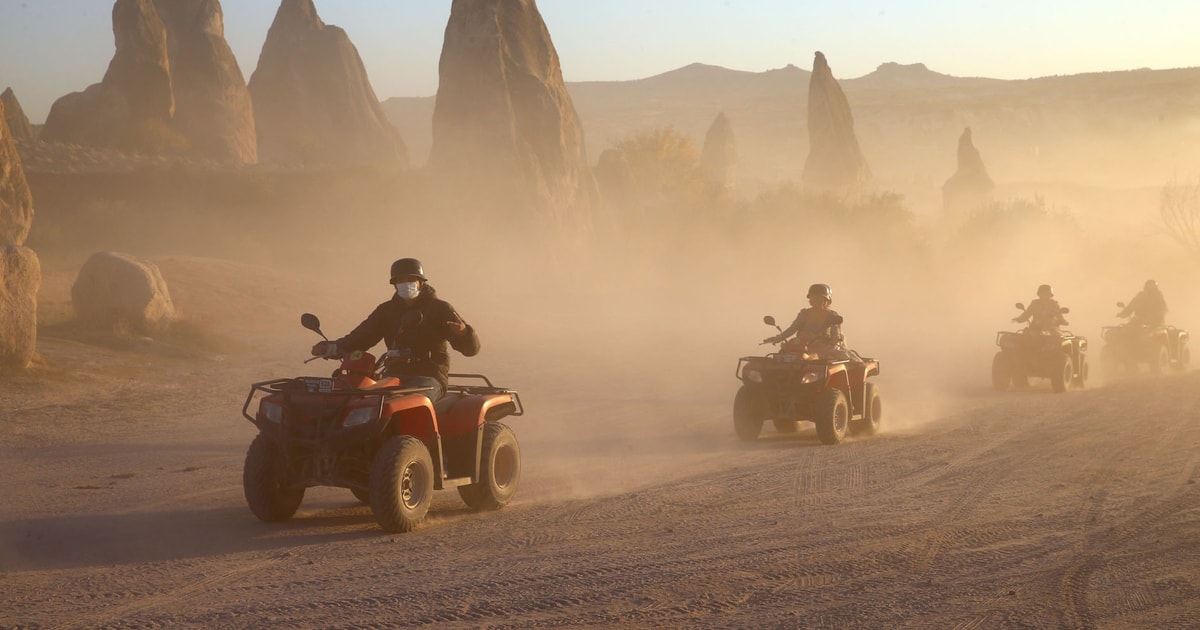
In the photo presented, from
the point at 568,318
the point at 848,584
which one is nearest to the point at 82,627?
the point at 848,584

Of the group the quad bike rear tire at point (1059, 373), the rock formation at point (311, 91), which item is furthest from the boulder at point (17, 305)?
the rock formation at point (311, 91)

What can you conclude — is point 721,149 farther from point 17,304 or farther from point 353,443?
point 353,443

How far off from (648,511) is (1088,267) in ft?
202

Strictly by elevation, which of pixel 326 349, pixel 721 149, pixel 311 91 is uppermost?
pixel 721 149

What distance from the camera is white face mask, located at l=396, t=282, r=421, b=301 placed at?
32.5 feet

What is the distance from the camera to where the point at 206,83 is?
55094 millimetres

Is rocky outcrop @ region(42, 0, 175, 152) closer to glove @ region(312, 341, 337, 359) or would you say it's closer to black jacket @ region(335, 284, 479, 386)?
black jacket @ region(335, 284, 479, 386)

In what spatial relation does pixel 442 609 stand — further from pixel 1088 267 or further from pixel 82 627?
pixel 1088 267

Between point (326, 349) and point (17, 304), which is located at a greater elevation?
point (17, 304)

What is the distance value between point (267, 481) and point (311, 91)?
6061 centimetres

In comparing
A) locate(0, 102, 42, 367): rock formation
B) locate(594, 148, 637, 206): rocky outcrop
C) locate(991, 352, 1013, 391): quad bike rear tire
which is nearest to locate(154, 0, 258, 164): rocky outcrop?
locate(594, 148, 637, 206): rocky outcrop

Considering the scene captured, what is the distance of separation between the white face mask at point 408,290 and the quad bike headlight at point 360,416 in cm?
126

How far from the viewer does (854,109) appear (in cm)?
19862

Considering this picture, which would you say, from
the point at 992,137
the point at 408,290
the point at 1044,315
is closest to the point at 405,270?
the point at 408,290
